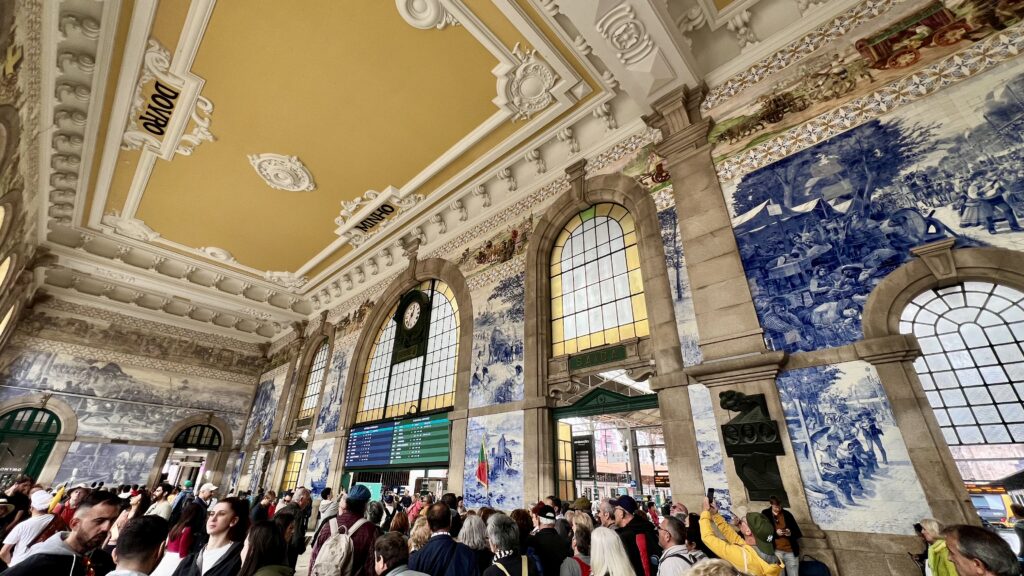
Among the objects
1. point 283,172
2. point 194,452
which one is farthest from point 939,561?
point 194,452

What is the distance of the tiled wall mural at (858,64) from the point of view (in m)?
4.92

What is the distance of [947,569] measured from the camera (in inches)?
112

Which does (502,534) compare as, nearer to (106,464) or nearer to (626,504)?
(626,504)

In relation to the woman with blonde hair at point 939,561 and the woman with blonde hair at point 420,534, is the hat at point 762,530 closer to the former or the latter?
the woman with blonde hair at point 939,561

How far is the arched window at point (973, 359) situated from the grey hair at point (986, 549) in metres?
3.06

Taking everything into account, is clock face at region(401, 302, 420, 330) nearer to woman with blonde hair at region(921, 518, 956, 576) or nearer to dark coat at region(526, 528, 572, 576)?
dark coat at region(526, 528, 572, 576)

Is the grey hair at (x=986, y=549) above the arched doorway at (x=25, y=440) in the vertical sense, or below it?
below

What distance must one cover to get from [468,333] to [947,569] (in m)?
7.75

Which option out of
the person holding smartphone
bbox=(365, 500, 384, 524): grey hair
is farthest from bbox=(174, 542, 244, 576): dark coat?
the person holding smartphone

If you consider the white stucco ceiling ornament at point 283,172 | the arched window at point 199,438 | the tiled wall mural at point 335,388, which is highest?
the white stucco ceiling ornament at point 283,172

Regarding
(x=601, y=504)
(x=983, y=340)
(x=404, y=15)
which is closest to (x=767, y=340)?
(x=983, y=340)

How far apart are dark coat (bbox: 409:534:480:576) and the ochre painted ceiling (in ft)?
24.9

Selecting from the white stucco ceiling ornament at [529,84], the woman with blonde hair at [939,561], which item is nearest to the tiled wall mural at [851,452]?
the woman with blonde hair at [939,561]

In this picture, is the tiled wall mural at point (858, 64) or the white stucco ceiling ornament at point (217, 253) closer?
the tiled wall mural at point (858, 64)
